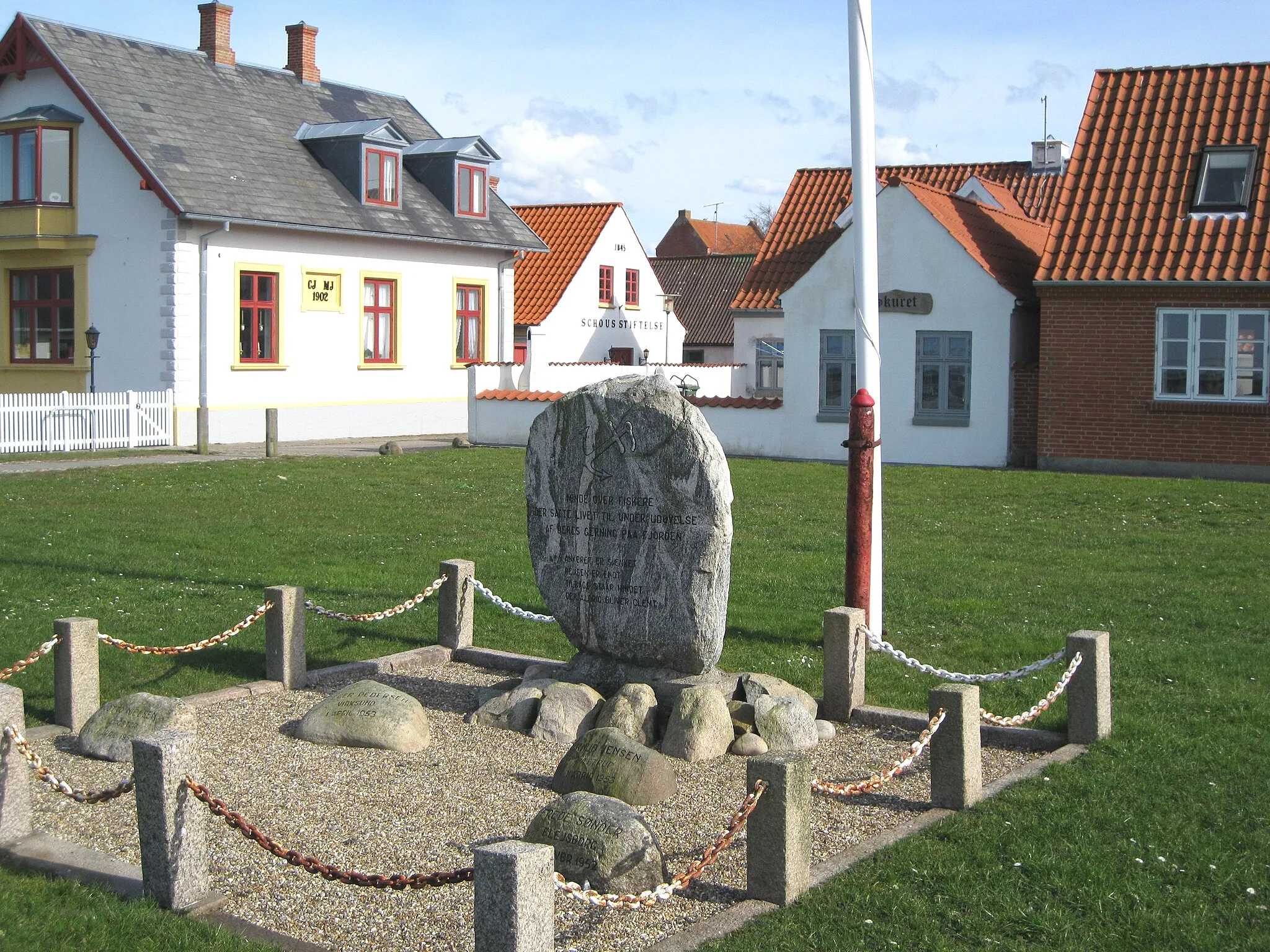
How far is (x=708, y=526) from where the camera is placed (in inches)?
322

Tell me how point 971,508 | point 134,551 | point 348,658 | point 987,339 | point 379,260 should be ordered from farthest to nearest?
point 379,260
point 987,339
point 971,508
point 134,551
point 348,658

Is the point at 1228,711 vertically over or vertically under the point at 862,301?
under

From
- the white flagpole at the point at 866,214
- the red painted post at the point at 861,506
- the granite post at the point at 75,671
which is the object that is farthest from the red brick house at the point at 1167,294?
the granite post at the point at 75,671

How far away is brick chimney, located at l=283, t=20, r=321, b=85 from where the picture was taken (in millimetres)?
35969

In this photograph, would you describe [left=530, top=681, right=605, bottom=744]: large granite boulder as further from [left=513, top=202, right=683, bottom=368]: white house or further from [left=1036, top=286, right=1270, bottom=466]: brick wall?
[left=513, top=202, right=683, bottom=368]: white house

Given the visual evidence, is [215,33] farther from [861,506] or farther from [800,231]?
[861,506]

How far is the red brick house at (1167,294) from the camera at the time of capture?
22.4 meters

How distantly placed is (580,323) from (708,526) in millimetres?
35454

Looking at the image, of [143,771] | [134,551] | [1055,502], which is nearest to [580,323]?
[1055,502]

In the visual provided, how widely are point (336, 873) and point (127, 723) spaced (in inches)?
122

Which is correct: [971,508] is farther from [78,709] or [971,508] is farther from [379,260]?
[379,260]

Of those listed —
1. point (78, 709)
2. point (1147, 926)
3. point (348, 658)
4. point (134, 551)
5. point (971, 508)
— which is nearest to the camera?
point (1147, 926)

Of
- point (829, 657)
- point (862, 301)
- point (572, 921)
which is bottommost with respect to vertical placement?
point (572, 921)

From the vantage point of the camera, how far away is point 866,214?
9.99 metres
